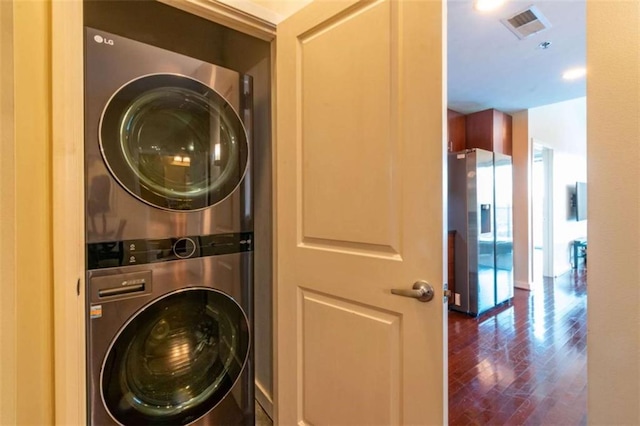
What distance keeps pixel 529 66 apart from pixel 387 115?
271 cm

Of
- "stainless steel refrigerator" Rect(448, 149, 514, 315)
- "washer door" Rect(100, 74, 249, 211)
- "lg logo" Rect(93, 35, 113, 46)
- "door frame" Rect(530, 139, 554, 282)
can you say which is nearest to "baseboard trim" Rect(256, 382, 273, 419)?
"washer door" Rect(100, 74, 249, 211)

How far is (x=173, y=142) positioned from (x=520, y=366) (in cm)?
272

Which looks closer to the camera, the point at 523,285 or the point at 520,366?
the point at 520,366

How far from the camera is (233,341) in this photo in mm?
1389

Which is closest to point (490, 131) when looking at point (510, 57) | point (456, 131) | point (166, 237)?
point (456, 131)

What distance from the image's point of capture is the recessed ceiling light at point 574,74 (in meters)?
2.92

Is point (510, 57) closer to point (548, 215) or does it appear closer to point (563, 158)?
point (548, 215)

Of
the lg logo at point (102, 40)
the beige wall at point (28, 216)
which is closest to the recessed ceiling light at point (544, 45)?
the lg logo at point (102, 40)

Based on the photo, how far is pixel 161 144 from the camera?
1.23m

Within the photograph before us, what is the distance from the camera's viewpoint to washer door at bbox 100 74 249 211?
Result: 1.10 metres

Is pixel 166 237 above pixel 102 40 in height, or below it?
below

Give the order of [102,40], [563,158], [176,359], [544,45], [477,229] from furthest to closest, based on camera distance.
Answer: [563,158]
[477,229]
[544,45]
[176,359]
[102,40]

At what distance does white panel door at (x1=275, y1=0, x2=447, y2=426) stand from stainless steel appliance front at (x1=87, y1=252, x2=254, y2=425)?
0.65ft

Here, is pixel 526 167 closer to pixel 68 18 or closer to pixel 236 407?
pixel 236 407
